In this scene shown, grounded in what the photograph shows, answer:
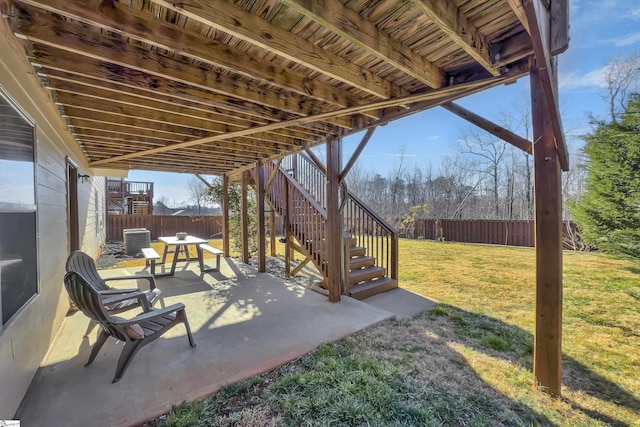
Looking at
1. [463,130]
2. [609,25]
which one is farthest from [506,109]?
[609,25]

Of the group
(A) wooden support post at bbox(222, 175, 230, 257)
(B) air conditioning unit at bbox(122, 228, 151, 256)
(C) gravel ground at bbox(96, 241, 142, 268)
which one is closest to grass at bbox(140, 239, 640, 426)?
(A) wooden support post at bbox(222, 175, 230, 257)

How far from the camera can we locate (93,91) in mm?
2740

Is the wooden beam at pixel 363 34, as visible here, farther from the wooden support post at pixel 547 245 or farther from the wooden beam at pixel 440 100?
the wooden support post at pixel 547 245

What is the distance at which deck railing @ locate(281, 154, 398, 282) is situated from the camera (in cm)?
509

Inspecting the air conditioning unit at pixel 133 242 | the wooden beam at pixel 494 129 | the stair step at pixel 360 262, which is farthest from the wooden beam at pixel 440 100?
the air conditioning unit at pixel 133 242

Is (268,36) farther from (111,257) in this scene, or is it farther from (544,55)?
(111,257)

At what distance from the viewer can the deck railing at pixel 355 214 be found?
5.09 meters

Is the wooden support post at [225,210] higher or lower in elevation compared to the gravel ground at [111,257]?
higher

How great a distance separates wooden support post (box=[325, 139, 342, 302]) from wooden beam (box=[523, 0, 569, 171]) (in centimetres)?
259

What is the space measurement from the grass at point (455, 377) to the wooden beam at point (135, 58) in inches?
104

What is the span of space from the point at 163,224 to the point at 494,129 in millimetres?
14889

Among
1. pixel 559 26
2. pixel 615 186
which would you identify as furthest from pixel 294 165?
pixel 615 186

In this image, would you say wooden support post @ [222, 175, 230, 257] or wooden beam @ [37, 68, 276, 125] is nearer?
wooden beam @ [37, 68, 276, 125]

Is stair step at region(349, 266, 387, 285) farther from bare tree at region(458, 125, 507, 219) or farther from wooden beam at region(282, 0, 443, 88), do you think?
bare tree at region(458, 125, 507, 219)
